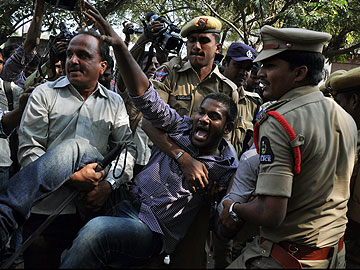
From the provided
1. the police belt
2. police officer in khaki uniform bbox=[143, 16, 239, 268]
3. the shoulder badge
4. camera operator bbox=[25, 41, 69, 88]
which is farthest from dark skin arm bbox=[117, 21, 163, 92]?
the police belt

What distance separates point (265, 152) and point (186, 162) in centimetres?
78

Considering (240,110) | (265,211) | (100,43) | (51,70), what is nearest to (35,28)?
(51,70)

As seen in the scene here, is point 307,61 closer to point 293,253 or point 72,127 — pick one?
point 293,253

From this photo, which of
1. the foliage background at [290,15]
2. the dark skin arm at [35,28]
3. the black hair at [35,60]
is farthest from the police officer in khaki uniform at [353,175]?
the foliage background at [290,15]

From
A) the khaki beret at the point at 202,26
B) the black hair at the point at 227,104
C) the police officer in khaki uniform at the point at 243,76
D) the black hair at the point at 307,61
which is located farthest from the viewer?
the police officer in khaki uniform at the point at 243,76

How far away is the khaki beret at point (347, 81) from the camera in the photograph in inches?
A: 108

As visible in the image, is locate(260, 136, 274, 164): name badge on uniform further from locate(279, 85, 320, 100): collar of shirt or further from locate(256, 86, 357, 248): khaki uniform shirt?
locate(279, 85, 320, 100): collar of shirt

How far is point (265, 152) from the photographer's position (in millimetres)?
1961

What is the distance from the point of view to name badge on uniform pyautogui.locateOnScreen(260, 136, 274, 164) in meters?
1.93

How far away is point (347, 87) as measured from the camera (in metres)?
2.82

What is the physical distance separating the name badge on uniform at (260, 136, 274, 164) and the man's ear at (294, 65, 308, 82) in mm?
375

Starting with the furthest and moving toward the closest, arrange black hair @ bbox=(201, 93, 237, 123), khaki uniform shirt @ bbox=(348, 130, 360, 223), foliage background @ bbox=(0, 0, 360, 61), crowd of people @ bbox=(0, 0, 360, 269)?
foliage background @ bbox=(0, 0, 360, 61)
black hair @ bbox=(201, 93, 237, 123)
khaki uniform shirt @ bbox=(348, 130, 360, 223)
crowd of people @ bbox=(0, 0, 360, 269)

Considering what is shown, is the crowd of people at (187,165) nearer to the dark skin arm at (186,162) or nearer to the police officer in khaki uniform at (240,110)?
the dark skin arm at (186,162)

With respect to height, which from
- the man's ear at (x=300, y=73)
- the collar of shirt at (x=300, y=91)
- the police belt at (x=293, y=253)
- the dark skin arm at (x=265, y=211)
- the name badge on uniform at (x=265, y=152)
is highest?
the man's ear at (x=300, y=73)
